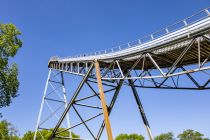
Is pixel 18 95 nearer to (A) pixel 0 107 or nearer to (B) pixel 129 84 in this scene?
(A) pixel 0 107

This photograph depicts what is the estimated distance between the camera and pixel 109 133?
16.8m

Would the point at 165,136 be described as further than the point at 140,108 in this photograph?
Yes

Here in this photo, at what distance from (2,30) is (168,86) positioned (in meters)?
14.2

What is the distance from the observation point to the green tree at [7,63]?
23.4 m

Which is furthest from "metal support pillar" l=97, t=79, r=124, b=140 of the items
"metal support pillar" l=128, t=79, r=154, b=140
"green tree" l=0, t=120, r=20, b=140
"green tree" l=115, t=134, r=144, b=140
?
"green tree" l=115, t=134, r=144, b=140

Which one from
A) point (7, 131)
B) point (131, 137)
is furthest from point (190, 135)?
point (7, 131)

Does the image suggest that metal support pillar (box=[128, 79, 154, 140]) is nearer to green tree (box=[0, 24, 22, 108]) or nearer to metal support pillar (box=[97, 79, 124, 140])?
metal support pillar (box=[97, 79, 124, 140])

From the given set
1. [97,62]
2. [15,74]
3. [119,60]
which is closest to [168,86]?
[119,60]

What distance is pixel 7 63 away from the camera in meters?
23.8

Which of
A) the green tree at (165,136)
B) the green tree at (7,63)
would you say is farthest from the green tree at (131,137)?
the green tree at (7,63)

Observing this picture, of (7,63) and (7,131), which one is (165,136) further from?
(7,63)

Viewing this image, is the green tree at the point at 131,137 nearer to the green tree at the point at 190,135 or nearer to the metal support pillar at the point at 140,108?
the green tree at the point at 190,135

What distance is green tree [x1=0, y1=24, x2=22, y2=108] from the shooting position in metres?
23.4

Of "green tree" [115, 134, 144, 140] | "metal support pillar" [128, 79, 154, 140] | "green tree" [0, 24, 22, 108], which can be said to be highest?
"green tree" [115, 134, 144, 140]
